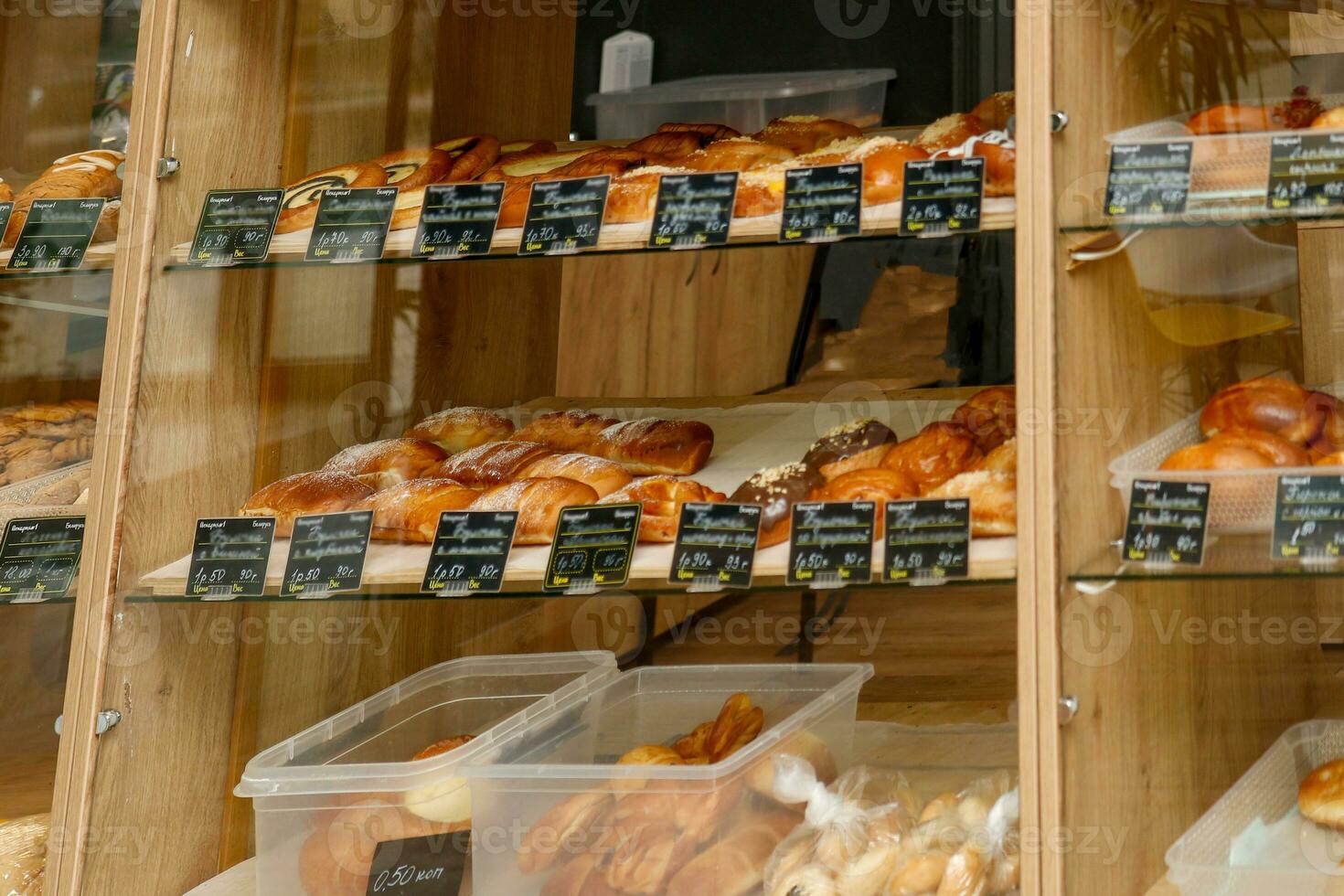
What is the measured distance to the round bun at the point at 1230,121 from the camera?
145 cm

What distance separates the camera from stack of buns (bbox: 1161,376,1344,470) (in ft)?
4.58

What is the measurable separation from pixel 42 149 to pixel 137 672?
1.04 meters

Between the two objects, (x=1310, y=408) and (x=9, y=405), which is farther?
(x=9, y=405)

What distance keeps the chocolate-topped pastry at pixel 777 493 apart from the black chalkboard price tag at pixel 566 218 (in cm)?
37

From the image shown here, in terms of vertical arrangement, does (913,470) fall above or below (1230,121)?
below

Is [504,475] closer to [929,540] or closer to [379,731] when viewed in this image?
[379,731]

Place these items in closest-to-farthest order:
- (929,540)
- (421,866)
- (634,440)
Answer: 1. (929,540)
2. (421,866)
3. (634,440)

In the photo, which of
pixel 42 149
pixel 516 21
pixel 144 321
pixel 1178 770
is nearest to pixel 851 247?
pixel 516 21

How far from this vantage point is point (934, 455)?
5.28 ft

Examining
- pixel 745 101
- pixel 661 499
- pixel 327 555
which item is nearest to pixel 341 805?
pixel 327 555

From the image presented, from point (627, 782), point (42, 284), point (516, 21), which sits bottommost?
point (627, 782)

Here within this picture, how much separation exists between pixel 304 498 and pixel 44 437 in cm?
63

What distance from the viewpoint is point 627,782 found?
1602 mm

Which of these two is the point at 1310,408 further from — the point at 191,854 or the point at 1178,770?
the point at 191,854
